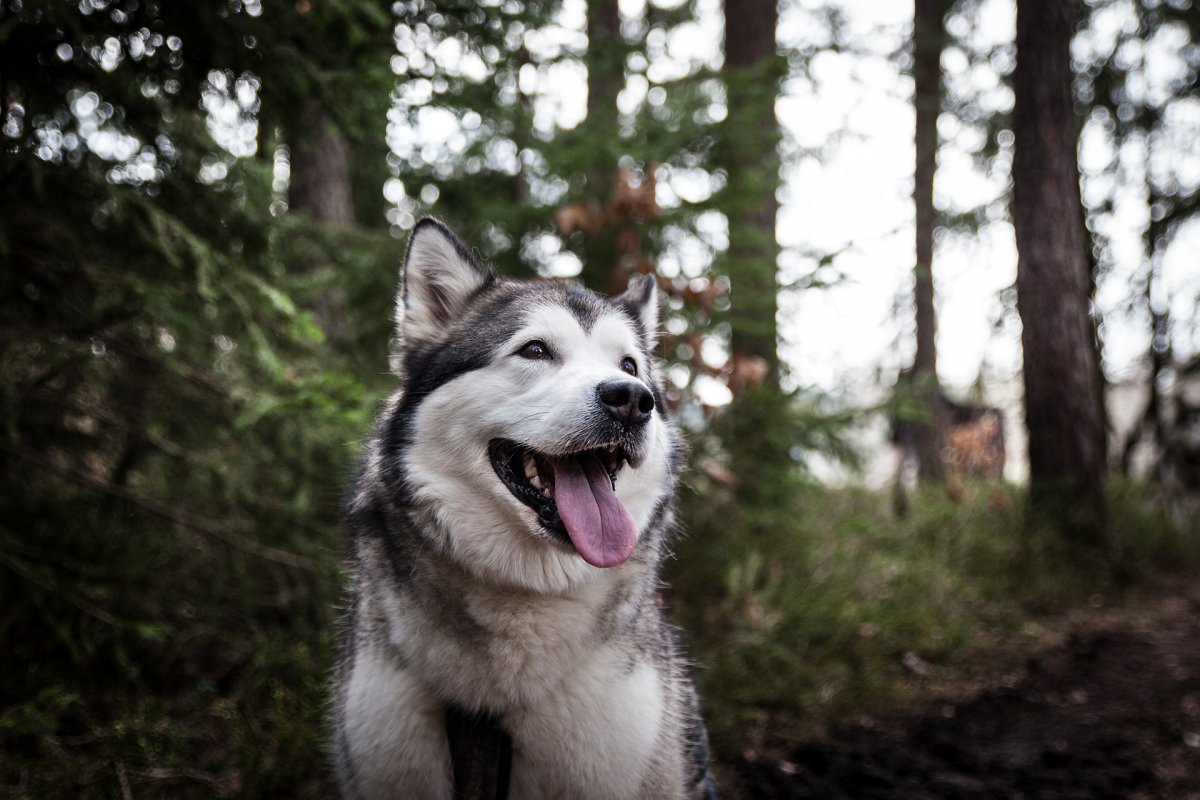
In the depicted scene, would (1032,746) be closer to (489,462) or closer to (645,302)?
(645,302)

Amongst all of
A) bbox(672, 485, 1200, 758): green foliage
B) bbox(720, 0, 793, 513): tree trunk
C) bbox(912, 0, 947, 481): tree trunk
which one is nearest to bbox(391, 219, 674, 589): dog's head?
bbox(672, 485, 1200, 758): green foliage

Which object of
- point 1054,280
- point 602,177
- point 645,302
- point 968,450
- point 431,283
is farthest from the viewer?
point 968,450

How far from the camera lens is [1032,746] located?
4.66 m

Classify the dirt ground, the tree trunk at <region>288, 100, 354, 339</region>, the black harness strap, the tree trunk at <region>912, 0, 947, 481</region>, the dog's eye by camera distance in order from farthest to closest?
1. the tree trunk at <region>912, 0, 947, 481</region>
2. the tree trunk at <region>288, 100, 354, 339</region>
3. the dirt ground
4. the dog's eye
5. the black harness strap

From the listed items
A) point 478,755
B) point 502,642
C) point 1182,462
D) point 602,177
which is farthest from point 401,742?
point 1182,462

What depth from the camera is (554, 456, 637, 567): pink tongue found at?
7.62 feet

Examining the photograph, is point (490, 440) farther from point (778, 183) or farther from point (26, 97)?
point (778, 183)

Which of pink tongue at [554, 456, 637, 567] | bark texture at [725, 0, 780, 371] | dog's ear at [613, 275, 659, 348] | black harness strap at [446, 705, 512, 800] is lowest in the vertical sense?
black harness strap at [446, 705, 512, 800]

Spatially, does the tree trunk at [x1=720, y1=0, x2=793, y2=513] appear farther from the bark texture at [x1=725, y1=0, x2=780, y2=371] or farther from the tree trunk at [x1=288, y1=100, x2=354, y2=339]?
the tree trunk at [x1=288, y1=100, x2=354, y2=339]

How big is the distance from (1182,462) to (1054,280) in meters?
4.23

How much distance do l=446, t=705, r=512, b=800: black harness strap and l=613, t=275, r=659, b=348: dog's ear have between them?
5.27 ft

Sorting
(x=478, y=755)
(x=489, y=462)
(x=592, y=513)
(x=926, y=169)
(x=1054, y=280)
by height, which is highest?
(x=926, y=169)

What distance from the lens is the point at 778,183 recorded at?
21.9ft

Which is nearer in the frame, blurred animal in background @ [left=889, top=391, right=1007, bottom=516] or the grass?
the grass
